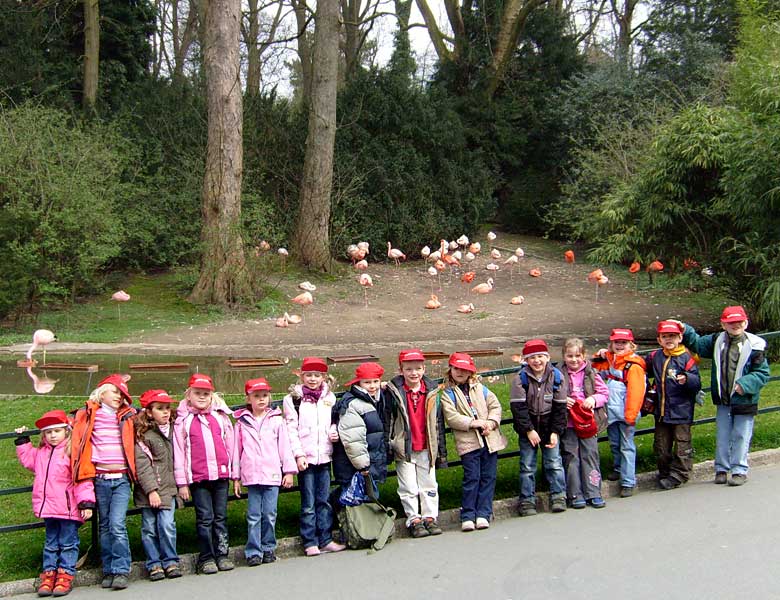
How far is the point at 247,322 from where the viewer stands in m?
17.1

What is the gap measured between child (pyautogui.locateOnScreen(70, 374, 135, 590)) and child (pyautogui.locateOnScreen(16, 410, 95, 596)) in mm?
82

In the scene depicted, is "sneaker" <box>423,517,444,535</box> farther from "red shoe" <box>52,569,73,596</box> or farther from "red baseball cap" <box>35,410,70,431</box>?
"red baseball cap" <box>35,410,70,431</box>

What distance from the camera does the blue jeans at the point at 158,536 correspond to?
17.6 feet

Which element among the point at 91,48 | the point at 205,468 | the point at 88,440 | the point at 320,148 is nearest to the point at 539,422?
the point at 205,468

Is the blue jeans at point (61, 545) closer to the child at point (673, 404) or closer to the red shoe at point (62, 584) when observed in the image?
the red shoe at point (62, 584)

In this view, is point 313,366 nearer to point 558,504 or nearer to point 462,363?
point 462,363

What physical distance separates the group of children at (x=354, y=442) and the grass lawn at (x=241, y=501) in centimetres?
36

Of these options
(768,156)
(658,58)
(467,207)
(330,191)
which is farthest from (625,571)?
(658,58)

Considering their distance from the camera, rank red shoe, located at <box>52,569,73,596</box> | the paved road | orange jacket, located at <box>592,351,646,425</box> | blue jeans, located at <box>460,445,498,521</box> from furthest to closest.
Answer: orange jacket, located at <box>592,351,646,425</box> → blue jeans, located at <box>460,445,498,521</box> → red shoe, located at <box>52,569,73,596</box> → the paved road

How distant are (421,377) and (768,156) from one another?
8677 millimetres

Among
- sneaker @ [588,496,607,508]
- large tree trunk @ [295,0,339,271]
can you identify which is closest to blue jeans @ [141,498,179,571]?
sneaker @ [588,496,607,508]

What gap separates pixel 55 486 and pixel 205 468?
906 mm

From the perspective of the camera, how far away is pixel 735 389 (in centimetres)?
662

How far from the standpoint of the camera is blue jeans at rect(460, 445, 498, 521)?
6090mm
